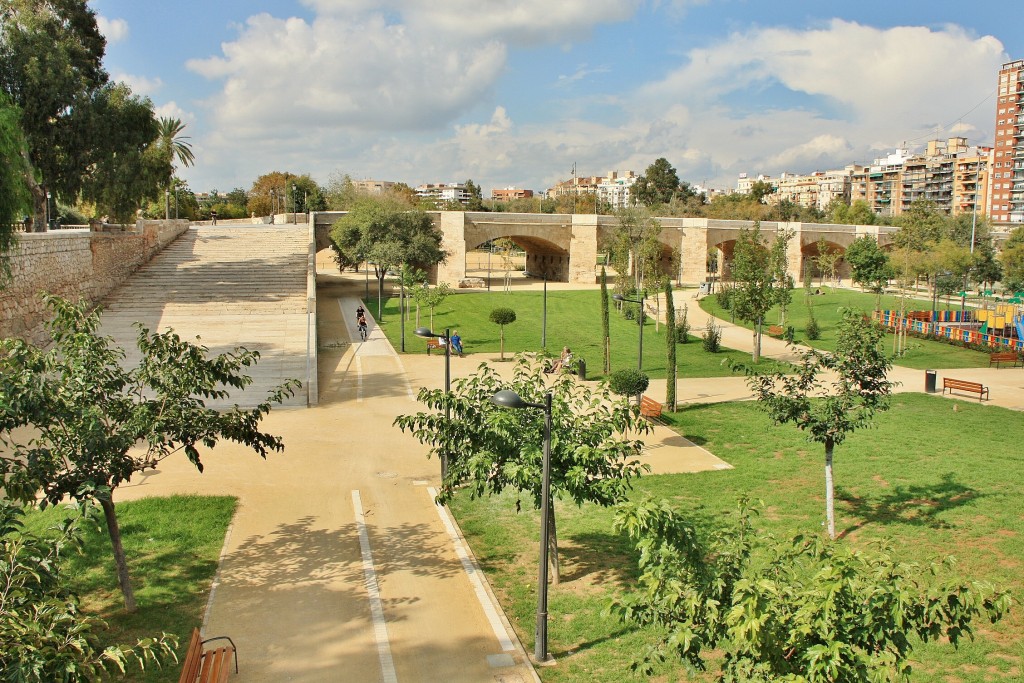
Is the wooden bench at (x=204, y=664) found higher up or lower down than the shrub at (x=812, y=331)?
lower down

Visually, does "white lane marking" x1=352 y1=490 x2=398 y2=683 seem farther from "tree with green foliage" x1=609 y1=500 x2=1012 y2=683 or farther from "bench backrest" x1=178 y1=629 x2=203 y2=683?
"tree with green foliage" x1=609 y1=500 x2=1012 y2=683

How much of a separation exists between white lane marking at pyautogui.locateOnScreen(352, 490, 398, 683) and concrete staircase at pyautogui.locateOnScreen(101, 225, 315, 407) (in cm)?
860

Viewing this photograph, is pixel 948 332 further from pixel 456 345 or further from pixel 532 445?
pixel 532 445

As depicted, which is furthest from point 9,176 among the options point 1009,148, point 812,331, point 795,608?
point 1009,148

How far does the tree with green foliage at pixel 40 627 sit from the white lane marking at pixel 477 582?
4523mm

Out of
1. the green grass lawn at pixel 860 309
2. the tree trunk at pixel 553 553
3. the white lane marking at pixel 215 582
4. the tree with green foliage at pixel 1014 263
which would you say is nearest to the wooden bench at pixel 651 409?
the green grass lawn at pixel 860 309

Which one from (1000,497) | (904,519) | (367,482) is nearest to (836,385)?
(904,519)

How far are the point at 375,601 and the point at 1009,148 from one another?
10201cm

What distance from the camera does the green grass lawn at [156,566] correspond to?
27.8 ft

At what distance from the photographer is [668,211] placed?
232ft

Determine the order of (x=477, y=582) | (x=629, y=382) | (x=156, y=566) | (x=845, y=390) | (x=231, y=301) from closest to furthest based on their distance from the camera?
1. (x=477, y=582)
2. (x=156, y=566)
3. (x=845, y=390)
4. (x=629, y=382)
5. (x=231, y=301)

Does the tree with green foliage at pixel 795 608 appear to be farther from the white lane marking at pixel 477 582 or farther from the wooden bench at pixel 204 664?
the wooden bench at pixel 204 664

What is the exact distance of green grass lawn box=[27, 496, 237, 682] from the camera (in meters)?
8.46

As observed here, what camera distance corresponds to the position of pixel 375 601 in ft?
30.2
